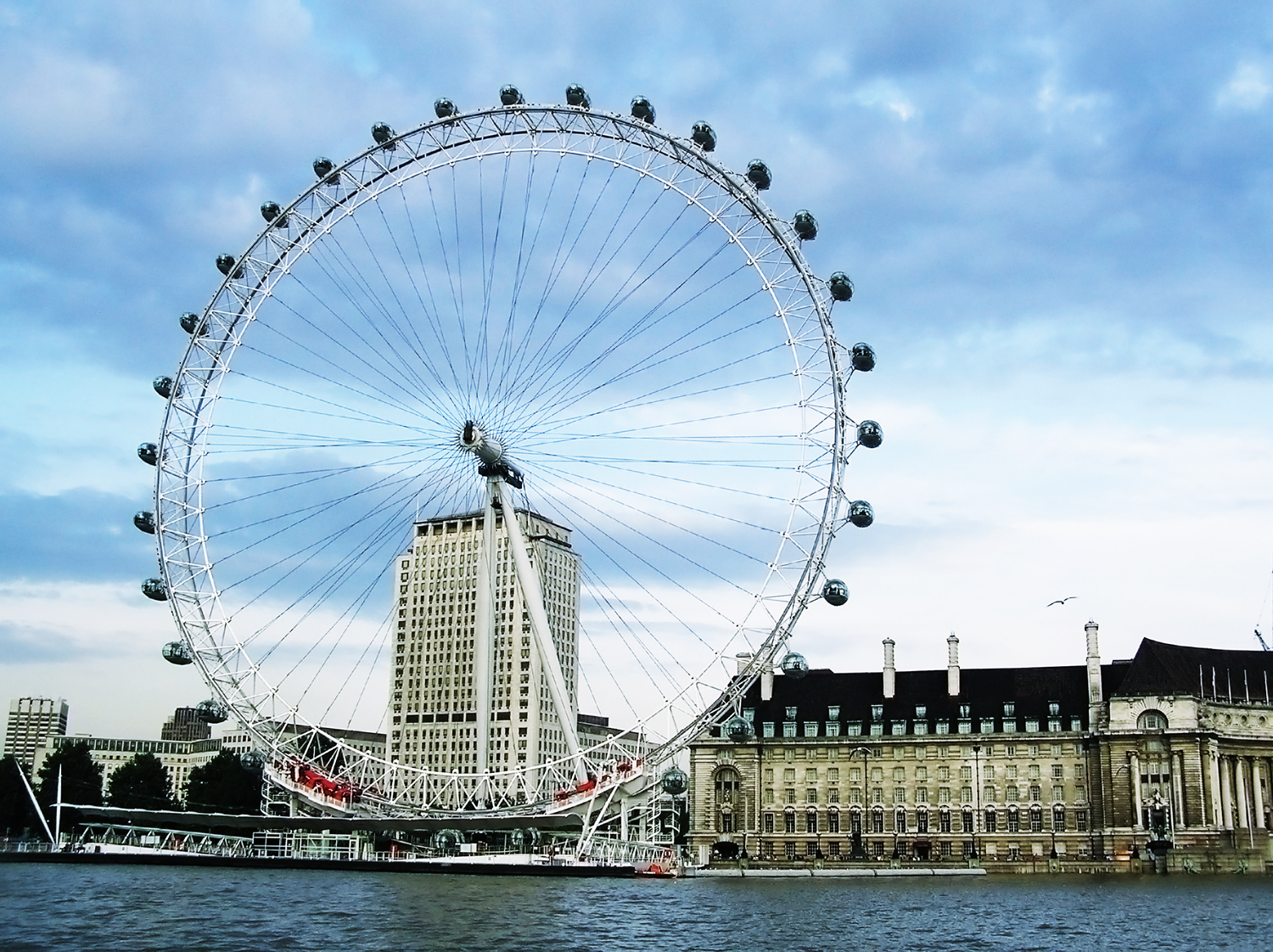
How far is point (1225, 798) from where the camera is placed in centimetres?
13525

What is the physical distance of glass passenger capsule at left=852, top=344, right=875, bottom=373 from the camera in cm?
8275

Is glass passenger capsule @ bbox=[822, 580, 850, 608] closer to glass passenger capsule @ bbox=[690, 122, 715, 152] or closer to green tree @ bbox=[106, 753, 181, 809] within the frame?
glass passenger capsule @ bbox=[690, 122, 715, 152]

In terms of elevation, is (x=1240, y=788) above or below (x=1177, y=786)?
below

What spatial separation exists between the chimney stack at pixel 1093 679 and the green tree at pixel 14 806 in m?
108

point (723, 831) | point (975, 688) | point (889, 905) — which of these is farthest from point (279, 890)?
point (975, 688)

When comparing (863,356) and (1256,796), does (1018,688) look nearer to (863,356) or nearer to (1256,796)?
(1256,796)

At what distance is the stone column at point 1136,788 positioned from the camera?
13488 centimetres

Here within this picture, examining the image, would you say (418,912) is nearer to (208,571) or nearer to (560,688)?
(560,688)

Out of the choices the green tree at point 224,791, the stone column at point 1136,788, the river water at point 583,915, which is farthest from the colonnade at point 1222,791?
the green tree at point 224,791

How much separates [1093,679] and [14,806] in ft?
366

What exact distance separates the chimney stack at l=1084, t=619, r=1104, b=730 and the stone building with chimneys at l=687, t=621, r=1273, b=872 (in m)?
0.15

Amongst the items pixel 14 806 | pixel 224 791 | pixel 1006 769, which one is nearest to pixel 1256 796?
pixel 1006 769

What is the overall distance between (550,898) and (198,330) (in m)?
44.1

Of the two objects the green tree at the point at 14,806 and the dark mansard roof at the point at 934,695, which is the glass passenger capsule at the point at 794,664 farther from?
the green tree at the point at 14,806
